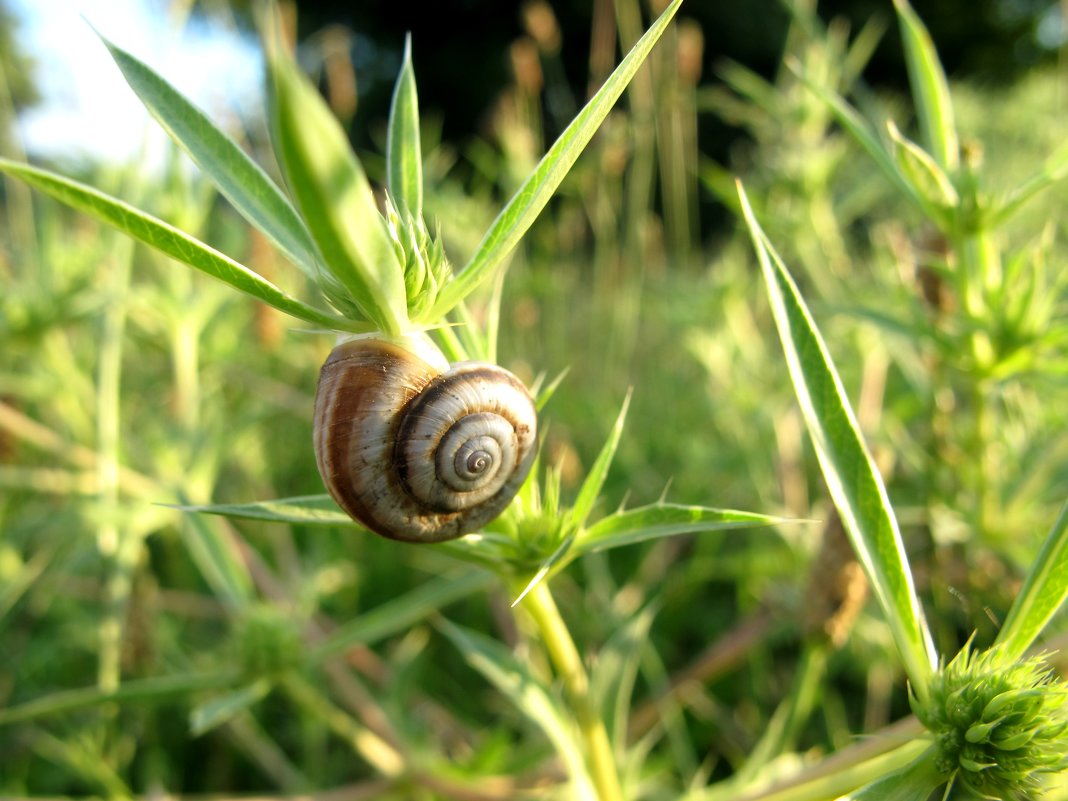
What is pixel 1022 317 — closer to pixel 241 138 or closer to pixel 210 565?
pixel 210 565

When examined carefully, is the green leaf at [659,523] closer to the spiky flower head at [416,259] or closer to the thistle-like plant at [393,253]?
the thistle-like plant at [393,253]

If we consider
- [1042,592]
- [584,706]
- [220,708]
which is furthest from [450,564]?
[1042,592]

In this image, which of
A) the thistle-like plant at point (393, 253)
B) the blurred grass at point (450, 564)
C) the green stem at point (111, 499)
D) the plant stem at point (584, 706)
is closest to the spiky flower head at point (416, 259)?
the thistle-like plant at point (393, 253)

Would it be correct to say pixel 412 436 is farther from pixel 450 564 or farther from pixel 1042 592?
pixel 450 564

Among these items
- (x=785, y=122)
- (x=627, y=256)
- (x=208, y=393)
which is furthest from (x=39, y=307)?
(x=627, y=256)

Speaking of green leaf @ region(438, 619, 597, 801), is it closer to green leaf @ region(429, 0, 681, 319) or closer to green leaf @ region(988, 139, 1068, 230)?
green leaf @ region(429, 0, 681, 319)
